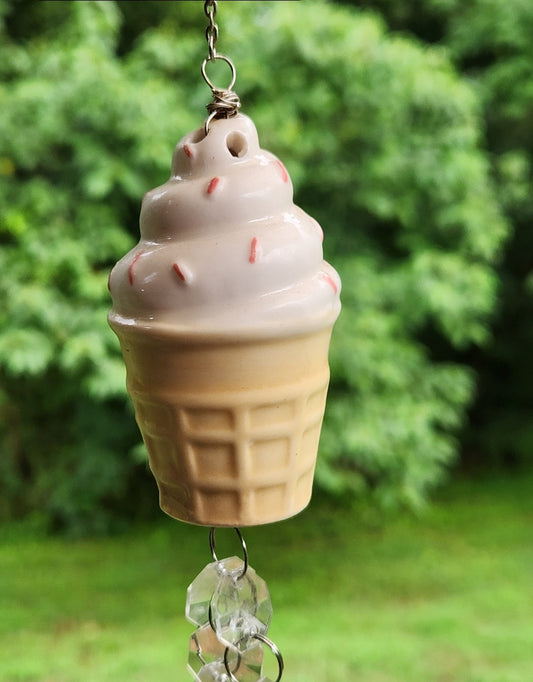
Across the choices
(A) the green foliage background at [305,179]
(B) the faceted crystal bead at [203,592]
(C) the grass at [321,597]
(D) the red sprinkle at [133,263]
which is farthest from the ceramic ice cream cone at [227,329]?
(C) the grass at [321,597]

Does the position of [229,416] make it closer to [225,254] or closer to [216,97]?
[225,254]

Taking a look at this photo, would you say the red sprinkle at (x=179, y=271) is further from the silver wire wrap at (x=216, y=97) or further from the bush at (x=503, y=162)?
the bush at (x=503, y=162)

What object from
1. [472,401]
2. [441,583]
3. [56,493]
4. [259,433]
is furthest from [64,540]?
[259,433]

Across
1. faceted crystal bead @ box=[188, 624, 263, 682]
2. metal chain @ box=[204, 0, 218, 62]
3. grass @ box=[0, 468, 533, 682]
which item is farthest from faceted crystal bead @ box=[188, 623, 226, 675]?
grass @ box=[0, 468, 533, 682]

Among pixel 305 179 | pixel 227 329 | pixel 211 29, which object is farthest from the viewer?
pixel 305 179

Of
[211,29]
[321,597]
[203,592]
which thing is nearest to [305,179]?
[321,597]

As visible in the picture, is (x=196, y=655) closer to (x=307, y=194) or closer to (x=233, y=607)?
(x=233, y=607)
